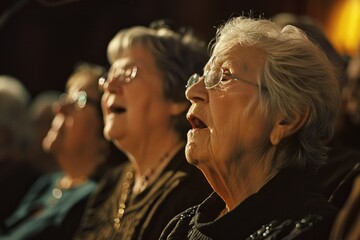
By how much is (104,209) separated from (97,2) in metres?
3.34

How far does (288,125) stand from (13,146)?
3022 mm

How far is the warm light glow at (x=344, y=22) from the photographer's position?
15.5ft

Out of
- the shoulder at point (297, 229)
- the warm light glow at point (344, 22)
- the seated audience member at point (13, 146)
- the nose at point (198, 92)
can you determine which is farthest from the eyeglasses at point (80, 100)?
the shoulder at point (297, 229)

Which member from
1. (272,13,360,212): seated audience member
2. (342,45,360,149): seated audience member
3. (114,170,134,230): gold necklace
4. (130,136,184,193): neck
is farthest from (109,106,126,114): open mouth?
(342,45,360,149): seated audience member

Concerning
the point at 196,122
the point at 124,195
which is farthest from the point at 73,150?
the point at 196,122

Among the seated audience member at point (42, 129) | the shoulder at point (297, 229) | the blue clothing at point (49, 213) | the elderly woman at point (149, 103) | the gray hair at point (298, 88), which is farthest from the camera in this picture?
the seated audience member at point (42, 129)

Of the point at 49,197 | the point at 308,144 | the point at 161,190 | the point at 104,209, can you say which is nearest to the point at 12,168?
the point at 49,197

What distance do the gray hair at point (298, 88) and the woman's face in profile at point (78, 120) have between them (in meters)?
1.90

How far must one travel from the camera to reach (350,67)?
14.0 feet

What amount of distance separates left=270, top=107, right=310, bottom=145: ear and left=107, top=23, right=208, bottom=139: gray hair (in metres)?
0.98

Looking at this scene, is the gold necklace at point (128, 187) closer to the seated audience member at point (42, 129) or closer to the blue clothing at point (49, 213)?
the blue clothing at point (49, 213)

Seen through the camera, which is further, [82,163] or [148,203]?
[82,163]

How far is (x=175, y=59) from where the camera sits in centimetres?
348

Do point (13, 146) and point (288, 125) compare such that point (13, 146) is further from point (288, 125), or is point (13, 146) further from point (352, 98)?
point (288, 125)
